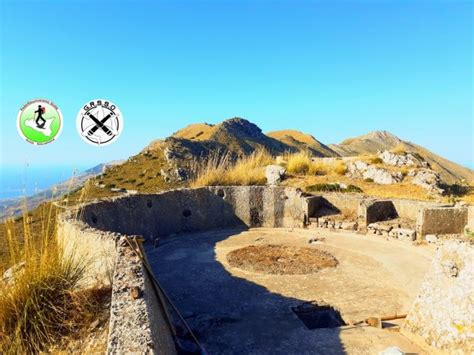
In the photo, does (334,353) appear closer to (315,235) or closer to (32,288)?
(32,288)

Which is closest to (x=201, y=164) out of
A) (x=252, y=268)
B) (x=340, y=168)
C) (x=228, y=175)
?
(x=228, y=175)

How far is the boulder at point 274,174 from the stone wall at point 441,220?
22.7ft

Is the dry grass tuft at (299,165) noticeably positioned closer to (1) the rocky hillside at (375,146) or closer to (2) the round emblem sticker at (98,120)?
(2) the round emblem sticker at (98,120)

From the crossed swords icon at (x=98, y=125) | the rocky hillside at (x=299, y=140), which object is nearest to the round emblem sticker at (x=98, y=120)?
the crossed swords icon at (x=98, y=125)

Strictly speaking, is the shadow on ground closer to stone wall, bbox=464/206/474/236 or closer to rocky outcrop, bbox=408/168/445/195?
stone wall, bbox=464/206/474/236

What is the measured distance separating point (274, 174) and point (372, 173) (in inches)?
182

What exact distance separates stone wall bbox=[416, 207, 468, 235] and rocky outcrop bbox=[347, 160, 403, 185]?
5.67m

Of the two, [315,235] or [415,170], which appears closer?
[315,235]

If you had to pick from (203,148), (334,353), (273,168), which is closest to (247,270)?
(334,353)

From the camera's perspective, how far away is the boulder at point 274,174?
17.0 metres

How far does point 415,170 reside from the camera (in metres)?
17.5

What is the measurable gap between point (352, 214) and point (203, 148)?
61.3 feet

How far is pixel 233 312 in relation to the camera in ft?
22.2

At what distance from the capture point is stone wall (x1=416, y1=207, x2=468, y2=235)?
36.3 ft
